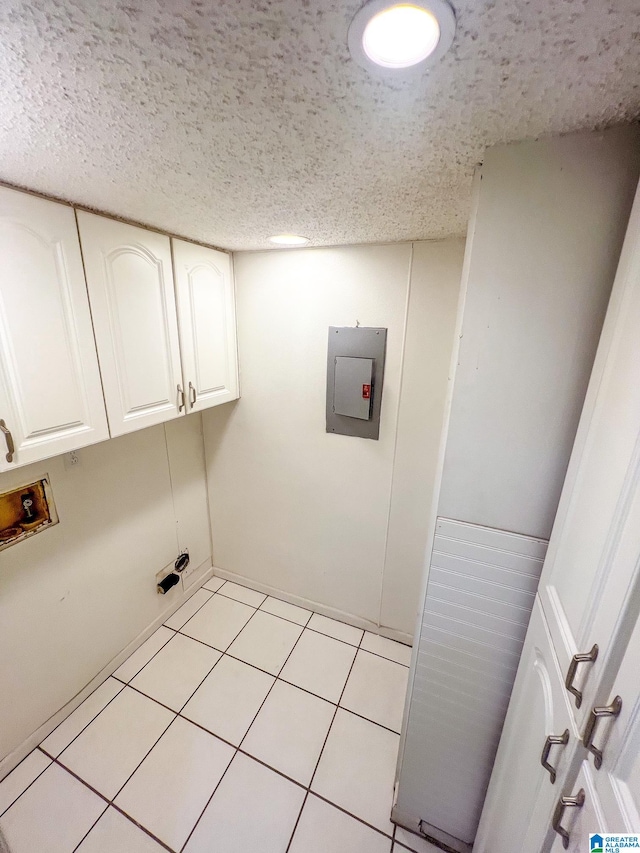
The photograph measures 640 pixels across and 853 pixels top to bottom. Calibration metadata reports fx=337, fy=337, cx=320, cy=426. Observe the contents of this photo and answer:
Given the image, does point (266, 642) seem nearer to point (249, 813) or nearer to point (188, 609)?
point (188, 609)

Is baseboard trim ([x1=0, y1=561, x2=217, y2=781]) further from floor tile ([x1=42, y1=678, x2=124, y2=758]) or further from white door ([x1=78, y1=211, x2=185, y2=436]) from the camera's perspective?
white door ([x1=78, y1=211, x2=185, y2=436])

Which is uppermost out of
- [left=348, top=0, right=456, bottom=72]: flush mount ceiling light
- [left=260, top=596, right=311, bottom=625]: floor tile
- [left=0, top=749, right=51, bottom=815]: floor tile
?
[left=348, top=0, right=456, bottom=72]: flush mount ceiling light

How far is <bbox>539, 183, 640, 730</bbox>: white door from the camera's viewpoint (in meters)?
0.52

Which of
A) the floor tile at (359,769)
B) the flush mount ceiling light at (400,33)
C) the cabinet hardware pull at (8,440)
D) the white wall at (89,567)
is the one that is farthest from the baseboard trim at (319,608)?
the flush mount ceiling light at (400,33)

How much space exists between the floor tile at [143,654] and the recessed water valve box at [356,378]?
1592 mm

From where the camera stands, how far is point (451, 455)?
853 millimetres

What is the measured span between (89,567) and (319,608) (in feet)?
4.24

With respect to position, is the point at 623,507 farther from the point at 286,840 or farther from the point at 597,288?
the point at 286,840

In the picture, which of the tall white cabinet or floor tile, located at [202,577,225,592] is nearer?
the tall white cabinet

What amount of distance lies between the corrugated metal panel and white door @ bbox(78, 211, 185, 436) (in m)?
1.18

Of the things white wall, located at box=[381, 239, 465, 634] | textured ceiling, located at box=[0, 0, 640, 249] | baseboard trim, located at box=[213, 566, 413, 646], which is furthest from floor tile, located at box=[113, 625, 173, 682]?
textured ceiling, located at box=[0, 0, 640, 249]

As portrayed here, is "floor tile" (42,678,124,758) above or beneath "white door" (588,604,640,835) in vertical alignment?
beneath

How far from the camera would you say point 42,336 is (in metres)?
1.01

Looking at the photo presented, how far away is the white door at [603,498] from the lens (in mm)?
523
